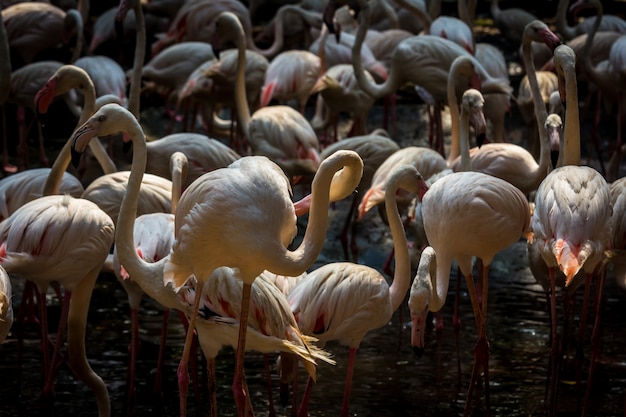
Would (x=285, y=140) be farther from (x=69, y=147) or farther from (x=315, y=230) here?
A: (x=315, y=230)

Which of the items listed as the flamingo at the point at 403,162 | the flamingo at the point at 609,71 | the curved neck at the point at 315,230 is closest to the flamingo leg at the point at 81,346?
the curved neck at the point at 315,230

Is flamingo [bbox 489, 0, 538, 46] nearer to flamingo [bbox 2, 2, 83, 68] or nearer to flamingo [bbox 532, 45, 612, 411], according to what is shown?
flamingo [bbox 2, 2, 83, 68]

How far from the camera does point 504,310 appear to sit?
7332 millimetres

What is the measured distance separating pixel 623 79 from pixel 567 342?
12.6 feet

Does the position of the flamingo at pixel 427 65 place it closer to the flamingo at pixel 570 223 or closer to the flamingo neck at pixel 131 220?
the flamingo at pixel 570 223

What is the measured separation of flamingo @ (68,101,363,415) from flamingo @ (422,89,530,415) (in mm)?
653

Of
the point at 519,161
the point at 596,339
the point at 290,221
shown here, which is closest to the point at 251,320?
the point at 290,221

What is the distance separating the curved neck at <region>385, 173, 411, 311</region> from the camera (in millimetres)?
5402

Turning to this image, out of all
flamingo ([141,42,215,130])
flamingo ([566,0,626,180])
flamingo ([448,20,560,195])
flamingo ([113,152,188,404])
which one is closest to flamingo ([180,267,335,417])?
flamingo ([113,152,188,404])

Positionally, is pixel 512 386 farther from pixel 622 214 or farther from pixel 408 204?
pixel 408 204

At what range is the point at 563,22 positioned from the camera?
1098cm

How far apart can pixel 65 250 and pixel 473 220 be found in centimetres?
195

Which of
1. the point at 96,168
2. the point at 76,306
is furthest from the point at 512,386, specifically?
the point at 96,168

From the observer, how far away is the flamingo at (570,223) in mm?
5133
